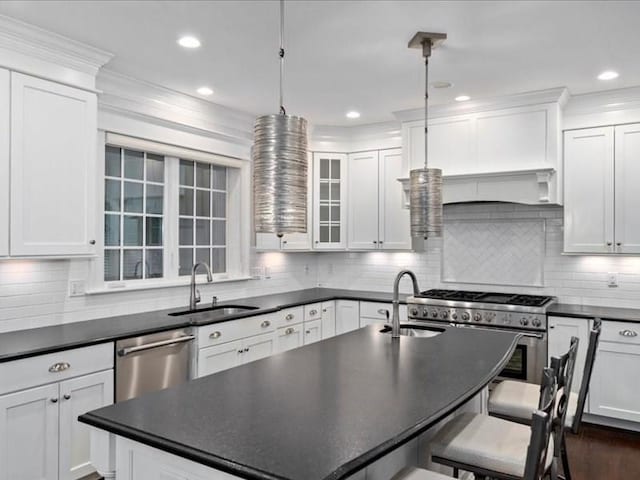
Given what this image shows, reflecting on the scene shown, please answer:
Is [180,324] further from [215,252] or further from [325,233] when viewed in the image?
[325,233]

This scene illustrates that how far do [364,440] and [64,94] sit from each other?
9.24 feet

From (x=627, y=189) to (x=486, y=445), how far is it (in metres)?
2.98

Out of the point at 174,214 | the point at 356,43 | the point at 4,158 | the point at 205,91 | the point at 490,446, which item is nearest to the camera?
the point at 490,446

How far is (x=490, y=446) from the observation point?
1.95 meters

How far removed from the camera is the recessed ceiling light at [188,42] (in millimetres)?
2990

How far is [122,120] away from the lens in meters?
3.68

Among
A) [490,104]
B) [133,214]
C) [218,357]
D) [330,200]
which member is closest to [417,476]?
[218,357]

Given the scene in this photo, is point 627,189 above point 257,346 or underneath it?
above

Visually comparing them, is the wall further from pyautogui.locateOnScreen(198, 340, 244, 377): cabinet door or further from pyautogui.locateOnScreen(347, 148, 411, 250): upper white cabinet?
pyautogui.locateOnScreen(198, 340, 244, 377): cabinet door

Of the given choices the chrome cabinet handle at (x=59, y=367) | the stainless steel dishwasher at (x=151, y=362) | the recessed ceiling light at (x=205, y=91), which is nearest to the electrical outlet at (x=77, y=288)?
the stainless steel dishwasher at (x=151, y=362)

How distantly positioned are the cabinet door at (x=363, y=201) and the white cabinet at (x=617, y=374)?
90.7 inches

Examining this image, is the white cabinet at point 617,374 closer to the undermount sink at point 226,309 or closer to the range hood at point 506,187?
the range hood at point 506,187

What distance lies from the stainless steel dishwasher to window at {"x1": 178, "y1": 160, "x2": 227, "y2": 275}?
108cm

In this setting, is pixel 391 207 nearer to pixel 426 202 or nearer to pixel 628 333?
pixel 426 202
